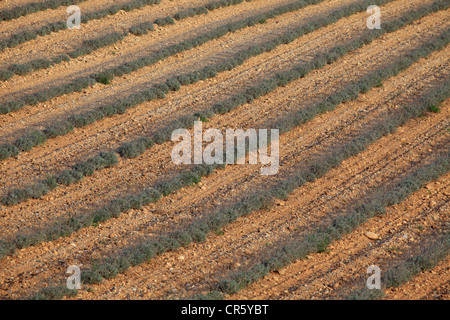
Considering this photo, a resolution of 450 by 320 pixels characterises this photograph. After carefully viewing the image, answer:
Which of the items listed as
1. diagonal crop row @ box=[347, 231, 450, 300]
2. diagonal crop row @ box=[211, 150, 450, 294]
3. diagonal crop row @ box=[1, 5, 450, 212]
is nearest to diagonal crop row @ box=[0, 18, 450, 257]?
diagonal crop row @ box=[1, 5, 450, 212]

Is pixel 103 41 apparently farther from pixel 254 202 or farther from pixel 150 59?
pixel 254 202

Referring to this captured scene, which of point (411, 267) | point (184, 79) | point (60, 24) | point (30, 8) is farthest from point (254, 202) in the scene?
point (30, 8)

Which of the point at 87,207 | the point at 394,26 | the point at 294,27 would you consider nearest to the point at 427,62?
the point at 394,26

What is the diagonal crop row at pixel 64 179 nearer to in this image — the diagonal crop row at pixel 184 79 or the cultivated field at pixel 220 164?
the cultivated field at pixel 220 164

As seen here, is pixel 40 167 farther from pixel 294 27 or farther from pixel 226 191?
pixel 294 27

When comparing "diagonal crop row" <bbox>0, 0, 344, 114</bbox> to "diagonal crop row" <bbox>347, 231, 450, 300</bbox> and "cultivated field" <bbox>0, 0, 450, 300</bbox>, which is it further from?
"diagonal crop row" <bbox>347, 231, 450, 300</bbox>
